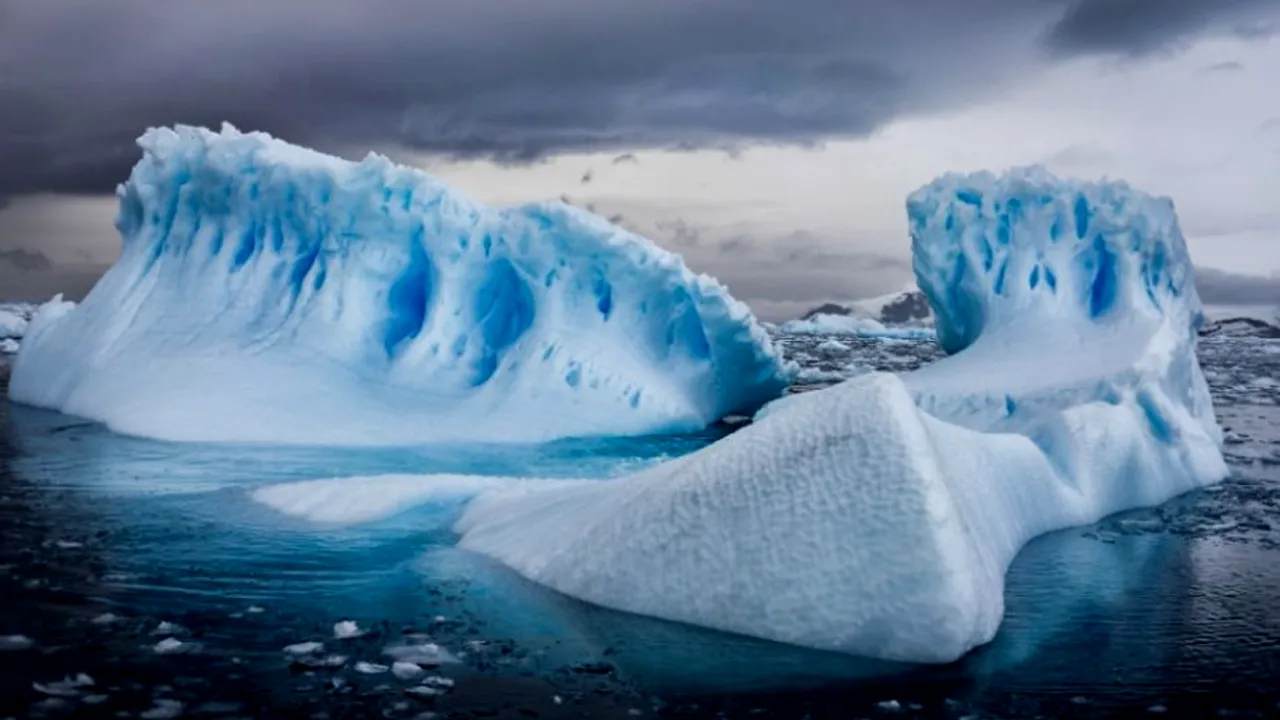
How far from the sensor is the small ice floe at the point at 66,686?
4.39 meters

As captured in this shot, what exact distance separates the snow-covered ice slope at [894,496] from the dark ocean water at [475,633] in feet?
0.66

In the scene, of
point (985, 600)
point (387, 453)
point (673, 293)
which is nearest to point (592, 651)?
point (985, 600)

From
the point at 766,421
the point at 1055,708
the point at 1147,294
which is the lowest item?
the point at 1055,708

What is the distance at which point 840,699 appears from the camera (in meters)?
4.67

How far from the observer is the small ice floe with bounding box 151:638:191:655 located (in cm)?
496

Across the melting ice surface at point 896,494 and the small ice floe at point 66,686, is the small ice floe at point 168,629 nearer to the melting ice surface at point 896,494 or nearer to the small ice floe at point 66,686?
the small ice floe at point 66,686

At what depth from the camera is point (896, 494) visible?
5516mm

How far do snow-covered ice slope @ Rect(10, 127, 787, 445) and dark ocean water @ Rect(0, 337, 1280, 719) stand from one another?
3856mm

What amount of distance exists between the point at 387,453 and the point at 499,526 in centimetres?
477

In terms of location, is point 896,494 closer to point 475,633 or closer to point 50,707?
point 475,633

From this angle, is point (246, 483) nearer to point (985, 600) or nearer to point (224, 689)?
point (224, 689)

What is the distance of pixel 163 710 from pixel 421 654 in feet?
3.77

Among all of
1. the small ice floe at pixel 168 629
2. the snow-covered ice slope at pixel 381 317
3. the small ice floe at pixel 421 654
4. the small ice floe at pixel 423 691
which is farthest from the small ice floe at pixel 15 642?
the snow-covered ice slope at pixel 381 317

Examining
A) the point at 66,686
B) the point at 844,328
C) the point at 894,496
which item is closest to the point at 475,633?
the point at 66,686
